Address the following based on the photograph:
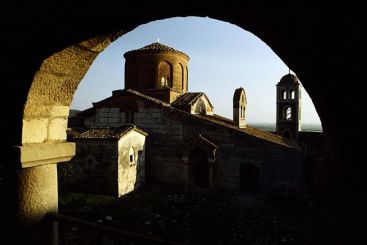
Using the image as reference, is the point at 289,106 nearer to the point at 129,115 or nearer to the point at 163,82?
the point at 163,82

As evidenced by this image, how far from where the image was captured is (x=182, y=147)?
579 inches

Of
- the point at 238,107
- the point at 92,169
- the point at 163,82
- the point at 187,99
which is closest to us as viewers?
the point at 92,169

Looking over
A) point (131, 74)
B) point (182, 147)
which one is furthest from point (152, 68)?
point (182, 147)

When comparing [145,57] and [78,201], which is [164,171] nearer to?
[78,201]

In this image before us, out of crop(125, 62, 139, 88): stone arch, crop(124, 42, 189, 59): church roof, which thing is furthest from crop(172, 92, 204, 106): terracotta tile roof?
crop(125, 62, 139, 88): stone arch

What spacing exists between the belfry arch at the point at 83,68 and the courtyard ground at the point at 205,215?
6.29m

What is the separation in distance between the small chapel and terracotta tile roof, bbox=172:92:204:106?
0.03 metres

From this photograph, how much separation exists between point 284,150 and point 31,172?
12.4 metres

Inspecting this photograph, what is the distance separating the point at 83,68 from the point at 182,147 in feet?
40.5

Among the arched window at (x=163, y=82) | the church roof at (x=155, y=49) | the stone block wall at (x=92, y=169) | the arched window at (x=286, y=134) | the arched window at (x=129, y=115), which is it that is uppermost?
the church roof at (x=155, y=49)

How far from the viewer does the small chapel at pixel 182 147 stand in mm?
12948

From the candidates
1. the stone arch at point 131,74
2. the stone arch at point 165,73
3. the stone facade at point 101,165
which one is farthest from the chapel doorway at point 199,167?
the stone arch at point 131,74

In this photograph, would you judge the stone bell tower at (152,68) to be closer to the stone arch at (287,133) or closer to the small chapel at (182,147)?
the small chapel at (182,147)

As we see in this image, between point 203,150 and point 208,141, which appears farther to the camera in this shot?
point 203,150
